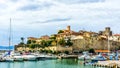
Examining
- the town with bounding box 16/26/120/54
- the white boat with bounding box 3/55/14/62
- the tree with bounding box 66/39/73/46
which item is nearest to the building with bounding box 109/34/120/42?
the town with bounding box 16/26/120/54

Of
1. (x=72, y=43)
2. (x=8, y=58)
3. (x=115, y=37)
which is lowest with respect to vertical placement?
(x=8, y=58)

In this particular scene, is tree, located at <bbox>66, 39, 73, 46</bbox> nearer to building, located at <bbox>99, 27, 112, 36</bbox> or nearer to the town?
the town

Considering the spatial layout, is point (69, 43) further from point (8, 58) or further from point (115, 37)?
point (8, 58)

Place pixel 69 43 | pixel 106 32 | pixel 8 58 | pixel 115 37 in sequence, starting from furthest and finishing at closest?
pixel 115 37, pixel 106 32, pixel 69 43, pixel 8 58

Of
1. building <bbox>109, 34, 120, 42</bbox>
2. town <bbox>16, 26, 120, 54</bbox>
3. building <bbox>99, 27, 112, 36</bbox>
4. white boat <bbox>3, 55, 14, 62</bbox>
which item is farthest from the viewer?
building <bbox>99, 27, 112, 36</bbox>

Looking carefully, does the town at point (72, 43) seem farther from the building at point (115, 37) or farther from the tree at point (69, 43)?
the building at point (115, 37)

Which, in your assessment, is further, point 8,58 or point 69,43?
point 69,43

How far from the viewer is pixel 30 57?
7625 centimetres

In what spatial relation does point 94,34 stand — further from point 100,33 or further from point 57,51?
point 57,51

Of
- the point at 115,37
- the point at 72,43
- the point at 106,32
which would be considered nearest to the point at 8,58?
the point at 72,43

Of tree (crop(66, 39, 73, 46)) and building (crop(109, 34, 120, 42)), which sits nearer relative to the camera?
tree (crop(66, 39, 73, 46))

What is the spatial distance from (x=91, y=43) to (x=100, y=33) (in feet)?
55.1

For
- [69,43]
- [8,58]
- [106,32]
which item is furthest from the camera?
[106,32]

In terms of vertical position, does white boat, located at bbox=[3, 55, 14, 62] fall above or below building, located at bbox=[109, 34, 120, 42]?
below
